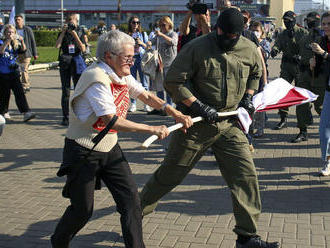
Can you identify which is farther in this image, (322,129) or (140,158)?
(140,158)

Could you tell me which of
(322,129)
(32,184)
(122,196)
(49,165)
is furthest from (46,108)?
(122,196)

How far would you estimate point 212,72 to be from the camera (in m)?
3.88

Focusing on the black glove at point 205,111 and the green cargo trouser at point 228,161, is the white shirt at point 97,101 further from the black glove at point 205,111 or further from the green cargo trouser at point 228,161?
the green cargo trouser at point 228,161

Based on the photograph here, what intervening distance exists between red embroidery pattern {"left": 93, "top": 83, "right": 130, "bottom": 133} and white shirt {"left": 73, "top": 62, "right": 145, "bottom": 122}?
0.19 ft

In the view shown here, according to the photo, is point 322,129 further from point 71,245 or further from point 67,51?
point 67,51

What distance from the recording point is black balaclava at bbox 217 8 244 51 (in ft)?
12.4

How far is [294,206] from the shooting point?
204 inches

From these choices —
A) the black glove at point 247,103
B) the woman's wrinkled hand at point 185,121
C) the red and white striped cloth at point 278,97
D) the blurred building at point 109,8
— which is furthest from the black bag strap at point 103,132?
the blurred building at point 109,8

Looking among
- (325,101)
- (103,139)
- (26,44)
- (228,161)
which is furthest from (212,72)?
(26,44)

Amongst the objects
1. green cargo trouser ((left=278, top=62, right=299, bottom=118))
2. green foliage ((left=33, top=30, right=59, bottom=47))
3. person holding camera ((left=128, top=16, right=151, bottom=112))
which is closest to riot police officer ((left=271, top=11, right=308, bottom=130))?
green cargo trouser ((left=278, top=62, right=299, bottom=118))

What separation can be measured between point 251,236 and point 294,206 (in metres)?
1.38

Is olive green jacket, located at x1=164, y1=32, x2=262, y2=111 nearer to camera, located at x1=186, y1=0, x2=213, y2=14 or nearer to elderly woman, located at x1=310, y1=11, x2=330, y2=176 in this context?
elderly woman, located at x1=310, y1=11, x2=330, y2=176

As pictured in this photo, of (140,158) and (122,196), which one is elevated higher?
(122,196)

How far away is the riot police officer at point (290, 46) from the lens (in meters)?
8.71
